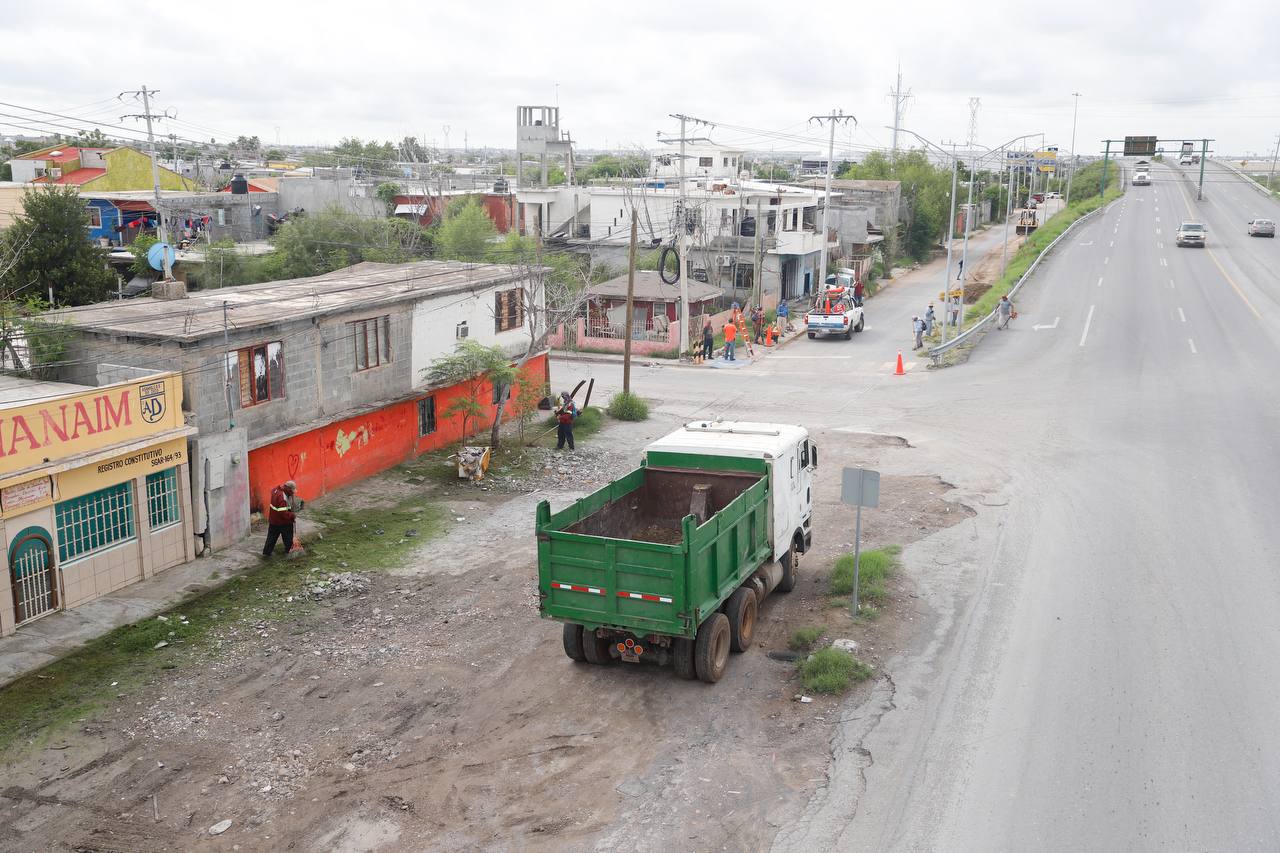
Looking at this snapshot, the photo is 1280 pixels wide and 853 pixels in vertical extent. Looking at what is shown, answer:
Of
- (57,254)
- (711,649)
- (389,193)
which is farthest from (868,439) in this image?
(389,193)

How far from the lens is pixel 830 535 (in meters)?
19.6

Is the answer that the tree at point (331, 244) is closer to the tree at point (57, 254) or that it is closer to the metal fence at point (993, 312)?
the tree at point (57, 254)

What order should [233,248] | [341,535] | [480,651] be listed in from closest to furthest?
[480,651]
[341,535]
[233,248]

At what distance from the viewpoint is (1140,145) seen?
9569 centimetres

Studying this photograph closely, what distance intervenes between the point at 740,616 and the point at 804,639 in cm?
113

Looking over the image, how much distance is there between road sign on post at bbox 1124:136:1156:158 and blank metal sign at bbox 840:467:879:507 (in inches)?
3662

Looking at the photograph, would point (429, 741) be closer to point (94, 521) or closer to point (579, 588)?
point (579, 588)

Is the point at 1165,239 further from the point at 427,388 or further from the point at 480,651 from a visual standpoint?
the point at 480,651

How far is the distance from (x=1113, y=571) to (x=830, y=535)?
4818mm

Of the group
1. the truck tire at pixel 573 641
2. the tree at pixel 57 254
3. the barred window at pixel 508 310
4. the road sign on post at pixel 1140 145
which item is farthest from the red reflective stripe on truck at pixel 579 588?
the road sign on post at pixel 1140 145

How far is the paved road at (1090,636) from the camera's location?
10.4 metres

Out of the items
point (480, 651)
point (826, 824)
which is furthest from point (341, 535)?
point (826, 824)

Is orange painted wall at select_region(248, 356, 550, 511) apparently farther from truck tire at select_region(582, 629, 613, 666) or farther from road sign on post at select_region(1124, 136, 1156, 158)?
road sign on post at select_region(1124, 136, 1156, 158)

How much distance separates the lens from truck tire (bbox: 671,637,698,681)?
1316cm
